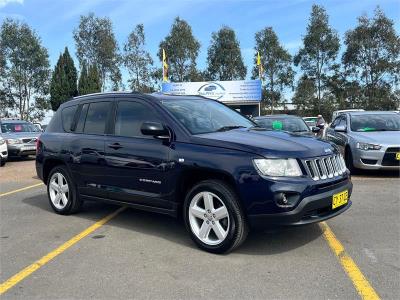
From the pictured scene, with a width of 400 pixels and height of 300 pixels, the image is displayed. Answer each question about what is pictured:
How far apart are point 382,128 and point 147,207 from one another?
723cm

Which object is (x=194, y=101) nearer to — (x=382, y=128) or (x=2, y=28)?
(x=382, y=128)

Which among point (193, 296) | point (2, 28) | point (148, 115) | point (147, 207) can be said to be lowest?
point (193, 296)

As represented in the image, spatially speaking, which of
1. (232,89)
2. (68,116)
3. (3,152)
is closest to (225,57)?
(232,89)

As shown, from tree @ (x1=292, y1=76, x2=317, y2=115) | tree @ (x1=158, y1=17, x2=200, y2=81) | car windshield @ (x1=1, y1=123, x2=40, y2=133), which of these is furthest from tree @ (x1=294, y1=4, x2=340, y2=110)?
car windshield @ (x1=1, y1=123, x2=40, y2=133)

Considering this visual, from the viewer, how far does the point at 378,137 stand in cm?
984

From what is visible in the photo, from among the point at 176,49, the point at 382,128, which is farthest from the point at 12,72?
the point at 382,128

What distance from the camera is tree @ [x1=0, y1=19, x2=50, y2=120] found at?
44.3m

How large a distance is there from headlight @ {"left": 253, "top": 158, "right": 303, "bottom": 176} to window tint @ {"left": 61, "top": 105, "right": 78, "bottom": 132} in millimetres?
3496

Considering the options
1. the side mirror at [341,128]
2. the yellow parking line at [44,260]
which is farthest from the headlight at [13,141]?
the side mirror at [341,128]

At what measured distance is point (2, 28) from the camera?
44312 millimetres

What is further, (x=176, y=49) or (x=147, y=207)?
(x=176, y=49)

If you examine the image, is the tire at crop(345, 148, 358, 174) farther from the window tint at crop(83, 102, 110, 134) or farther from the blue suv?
the window tint at crop(83, 102, 110, 134)

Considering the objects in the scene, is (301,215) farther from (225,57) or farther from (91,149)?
(225,57)

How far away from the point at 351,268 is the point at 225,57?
54065 mm
